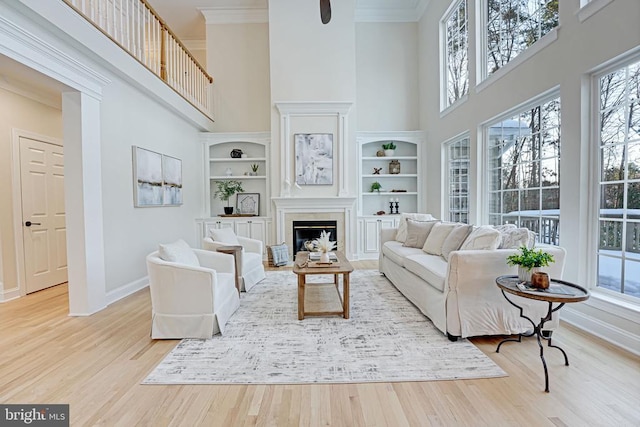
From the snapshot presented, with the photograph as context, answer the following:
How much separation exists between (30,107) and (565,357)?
6432 mm

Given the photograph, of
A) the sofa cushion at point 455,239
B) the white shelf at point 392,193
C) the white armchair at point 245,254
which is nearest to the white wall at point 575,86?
the sofa cushion at point 455,239

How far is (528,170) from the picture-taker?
381cm

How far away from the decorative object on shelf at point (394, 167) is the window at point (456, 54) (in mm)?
1480

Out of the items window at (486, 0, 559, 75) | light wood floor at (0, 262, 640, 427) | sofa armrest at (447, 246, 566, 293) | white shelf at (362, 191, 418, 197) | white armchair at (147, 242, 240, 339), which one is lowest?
light wood floor at (0, 262, 640, 427)

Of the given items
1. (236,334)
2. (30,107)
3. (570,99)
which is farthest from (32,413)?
(570,99)

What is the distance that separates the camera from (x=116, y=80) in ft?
13.3

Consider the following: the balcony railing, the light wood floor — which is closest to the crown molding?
the balcony railing

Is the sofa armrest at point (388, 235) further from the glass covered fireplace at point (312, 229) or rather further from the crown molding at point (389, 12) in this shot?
the crown molding at point (389, 12)

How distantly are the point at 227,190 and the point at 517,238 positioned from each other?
5.51 meters

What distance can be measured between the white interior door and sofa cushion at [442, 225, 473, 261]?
17.3ft

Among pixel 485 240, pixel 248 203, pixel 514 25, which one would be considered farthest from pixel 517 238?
pixel 248 203

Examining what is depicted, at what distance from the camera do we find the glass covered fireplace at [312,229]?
647 centimetres

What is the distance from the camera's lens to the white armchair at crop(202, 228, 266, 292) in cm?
419

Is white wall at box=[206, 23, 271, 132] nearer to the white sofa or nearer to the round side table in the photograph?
the white sofa
